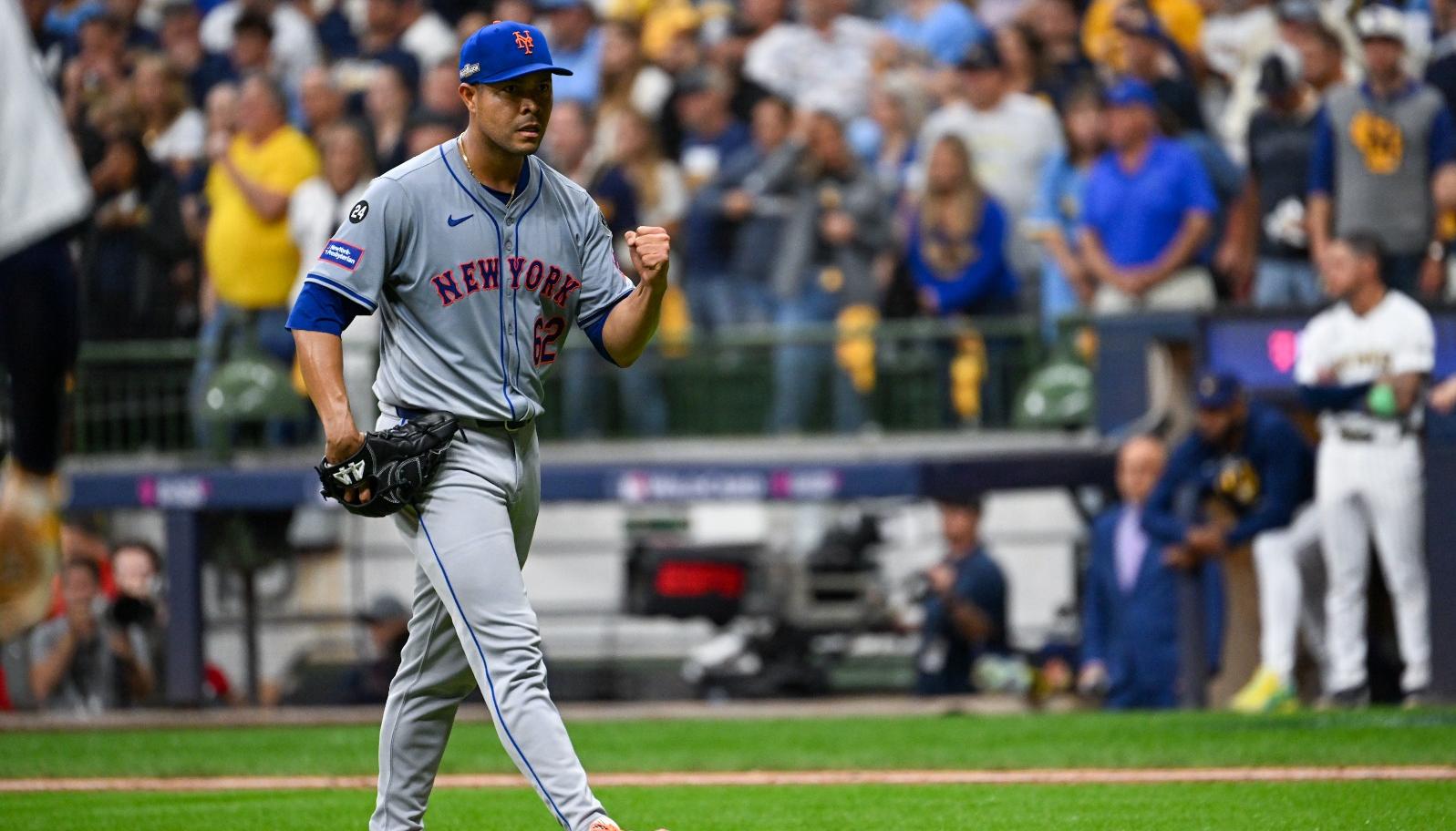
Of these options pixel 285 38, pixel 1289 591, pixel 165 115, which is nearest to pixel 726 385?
pixel 1289 591

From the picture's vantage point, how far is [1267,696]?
34.2ft

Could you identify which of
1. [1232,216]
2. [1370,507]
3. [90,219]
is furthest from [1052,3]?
[90,219]

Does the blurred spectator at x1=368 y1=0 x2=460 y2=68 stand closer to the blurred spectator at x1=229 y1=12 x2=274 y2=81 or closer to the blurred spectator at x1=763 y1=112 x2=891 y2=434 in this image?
the blurred spectator at x1=229 y1=12 x2=274 y2=81

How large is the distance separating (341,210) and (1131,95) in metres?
4.56

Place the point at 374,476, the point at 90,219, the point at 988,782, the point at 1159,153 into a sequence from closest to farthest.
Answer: the point at 374,476 < the point at 988,782 < the point at 1159,153 < the point at 90,219

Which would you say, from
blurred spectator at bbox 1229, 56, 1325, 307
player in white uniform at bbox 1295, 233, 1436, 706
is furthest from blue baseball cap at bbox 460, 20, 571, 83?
blurred spectator at bbox 1229, 56, 1325, 307

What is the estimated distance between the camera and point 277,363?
13141 millimetres

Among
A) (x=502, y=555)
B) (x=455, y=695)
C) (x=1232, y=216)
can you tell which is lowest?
(x=455, y=695)

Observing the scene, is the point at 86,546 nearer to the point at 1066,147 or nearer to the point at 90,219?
the point at 90,219

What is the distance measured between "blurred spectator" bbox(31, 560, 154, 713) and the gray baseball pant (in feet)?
24.3

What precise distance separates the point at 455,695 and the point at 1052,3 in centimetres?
897

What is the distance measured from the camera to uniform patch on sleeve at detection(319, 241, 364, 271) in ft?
18.0

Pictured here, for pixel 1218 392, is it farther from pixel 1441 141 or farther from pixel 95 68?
pixel 95 68

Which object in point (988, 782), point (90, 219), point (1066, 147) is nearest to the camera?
point (988, 782)
